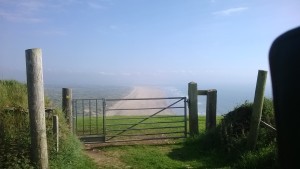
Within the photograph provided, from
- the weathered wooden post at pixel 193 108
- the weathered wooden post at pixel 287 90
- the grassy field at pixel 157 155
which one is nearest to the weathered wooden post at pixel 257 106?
the grassy field at pixel 157 155

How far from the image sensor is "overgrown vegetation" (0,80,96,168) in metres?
8.68

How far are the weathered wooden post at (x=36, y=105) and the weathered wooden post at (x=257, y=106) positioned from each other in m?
5.09

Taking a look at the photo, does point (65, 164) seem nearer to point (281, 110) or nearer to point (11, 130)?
point (11, 130)

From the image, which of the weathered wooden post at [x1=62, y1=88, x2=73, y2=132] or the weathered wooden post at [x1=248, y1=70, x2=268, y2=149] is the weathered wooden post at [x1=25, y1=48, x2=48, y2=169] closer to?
the weathered wooden post at [x1=62, y1=88, x2=73, y2=132]

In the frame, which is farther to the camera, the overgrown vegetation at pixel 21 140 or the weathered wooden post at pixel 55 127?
the weathered wooden post at pixel 55 127

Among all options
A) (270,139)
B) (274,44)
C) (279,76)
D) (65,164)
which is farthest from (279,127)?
(270,139)

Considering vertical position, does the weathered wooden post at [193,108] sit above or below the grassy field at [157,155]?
above

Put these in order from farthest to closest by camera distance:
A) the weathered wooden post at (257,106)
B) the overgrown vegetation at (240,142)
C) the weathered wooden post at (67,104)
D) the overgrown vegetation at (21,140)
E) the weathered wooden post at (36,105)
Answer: the weathered wooden post at (67,104)
the weathered wooden post at (257,106)
the overgrown vegetation at (240,142)
the overgrown vegetation at (21,140)
the weathered wooden post at (36,105)

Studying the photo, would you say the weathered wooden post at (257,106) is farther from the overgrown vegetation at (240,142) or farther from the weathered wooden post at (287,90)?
the weathered wooden post at (287,90)

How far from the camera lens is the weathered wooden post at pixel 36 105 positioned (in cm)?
840

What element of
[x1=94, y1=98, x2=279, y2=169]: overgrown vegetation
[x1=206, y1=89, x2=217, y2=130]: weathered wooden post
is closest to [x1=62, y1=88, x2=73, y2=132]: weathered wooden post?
[x1=94, y1=98, x2=279, y2=169]: overgrown vegetation

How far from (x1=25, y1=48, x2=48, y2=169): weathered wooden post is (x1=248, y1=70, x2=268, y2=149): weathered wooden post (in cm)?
509

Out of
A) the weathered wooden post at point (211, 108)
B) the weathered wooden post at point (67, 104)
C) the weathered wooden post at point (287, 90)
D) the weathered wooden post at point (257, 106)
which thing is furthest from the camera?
→ the weathered wooden post at point (211, 108)

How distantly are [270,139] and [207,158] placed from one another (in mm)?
1810
